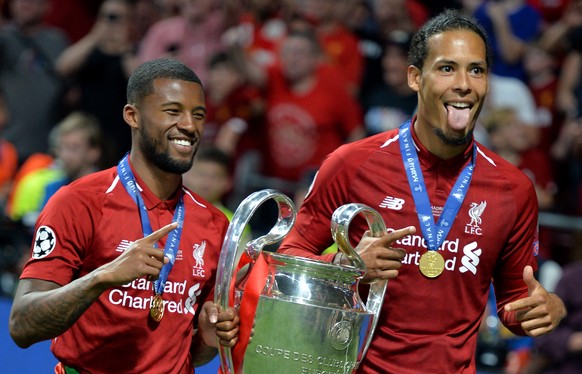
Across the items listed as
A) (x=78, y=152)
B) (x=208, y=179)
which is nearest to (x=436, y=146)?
(x=208, y=179)

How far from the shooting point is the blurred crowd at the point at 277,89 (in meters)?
8.65

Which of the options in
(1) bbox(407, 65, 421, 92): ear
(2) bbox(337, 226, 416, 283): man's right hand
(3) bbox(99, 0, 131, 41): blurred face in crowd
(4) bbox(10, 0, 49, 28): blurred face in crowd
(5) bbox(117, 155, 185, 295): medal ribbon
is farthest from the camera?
(4) bbox(10, 0, 49, 28): blurred face in crowd

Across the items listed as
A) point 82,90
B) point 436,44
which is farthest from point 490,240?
point 82,90

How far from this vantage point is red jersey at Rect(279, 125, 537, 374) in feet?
14.5

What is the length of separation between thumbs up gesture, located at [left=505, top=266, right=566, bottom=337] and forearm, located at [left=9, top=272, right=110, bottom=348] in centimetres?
143

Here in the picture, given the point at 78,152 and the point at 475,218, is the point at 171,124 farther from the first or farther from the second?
the point at 78,152

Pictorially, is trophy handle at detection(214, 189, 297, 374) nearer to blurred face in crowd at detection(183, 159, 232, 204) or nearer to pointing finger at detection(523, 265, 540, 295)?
pointing finger at detection(523, 265, 540, 295)

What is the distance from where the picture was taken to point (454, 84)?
173 inches

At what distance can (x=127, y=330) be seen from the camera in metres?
4.30

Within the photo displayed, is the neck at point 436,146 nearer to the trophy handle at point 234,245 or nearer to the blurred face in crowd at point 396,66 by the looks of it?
the trophy handle at point 234,245

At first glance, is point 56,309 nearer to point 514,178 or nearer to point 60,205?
point 60,205

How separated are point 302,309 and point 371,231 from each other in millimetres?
447

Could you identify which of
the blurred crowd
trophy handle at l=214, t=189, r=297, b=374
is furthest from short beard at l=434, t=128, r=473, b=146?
the blurred crowd

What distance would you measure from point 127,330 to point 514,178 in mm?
1533
